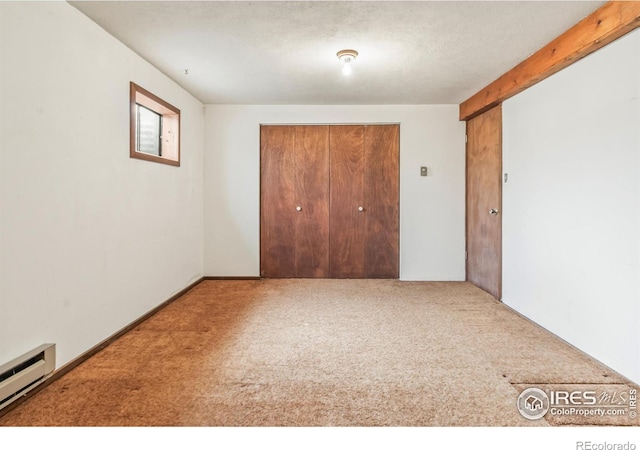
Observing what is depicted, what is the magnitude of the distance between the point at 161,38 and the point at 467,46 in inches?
90.1

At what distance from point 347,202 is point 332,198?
20cm

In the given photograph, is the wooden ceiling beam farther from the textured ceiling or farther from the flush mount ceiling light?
the flush mount ceiling light

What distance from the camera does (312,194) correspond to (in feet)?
14.7

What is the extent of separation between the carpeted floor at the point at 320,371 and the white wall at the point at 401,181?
3.97ft

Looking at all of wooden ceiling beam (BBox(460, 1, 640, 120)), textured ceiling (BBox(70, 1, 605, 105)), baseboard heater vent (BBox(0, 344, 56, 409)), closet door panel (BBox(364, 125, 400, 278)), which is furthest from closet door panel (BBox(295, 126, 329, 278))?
baseboard heater vent (BBox(0, 344, 56, 409))

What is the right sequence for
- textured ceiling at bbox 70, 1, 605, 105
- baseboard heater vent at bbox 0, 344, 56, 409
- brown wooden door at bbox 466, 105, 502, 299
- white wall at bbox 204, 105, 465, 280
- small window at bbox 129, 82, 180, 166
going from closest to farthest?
baseboard heater vent at bbox 0, 344, 56, 409 < textured ceiling at bbox 70, 1, 605, 105 < small window at bbox 129, 82, 180, 166 < brown wooden door at bbox 466, 105, 502, 299 < white wall at bbox 204, 105, 465, 280

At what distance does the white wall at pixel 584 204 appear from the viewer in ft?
6.42

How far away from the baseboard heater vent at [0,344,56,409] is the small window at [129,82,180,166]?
Answer: 5.18ft

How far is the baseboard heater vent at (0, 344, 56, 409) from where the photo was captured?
161 cm

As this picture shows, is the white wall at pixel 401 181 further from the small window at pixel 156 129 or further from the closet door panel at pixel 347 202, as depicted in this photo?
the small window at pixel 156 129

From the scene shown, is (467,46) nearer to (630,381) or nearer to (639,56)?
(639,56)

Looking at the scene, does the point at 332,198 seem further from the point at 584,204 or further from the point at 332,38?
the point at 584,204

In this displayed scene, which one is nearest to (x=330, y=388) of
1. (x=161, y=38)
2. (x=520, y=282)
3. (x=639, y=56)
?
(x=520, y=282)

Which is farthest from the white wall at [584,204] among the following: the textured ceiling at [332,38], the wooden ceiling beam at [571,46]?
the textured ceiling at [332,38]
